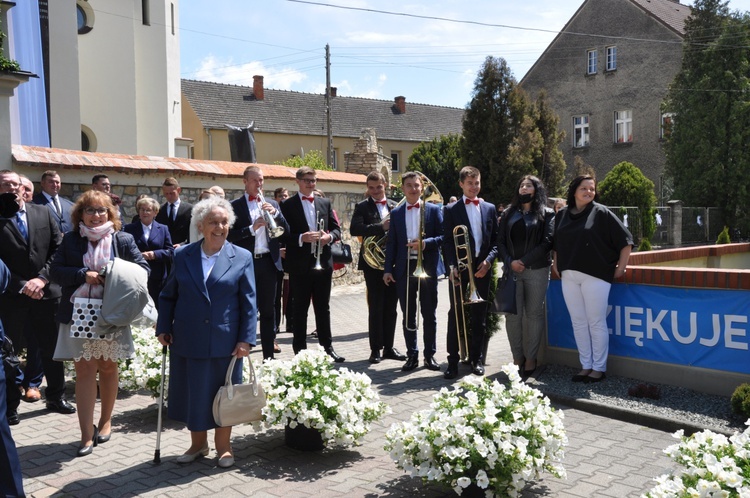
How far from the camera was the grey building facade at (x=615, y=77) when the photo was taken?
36656 mm

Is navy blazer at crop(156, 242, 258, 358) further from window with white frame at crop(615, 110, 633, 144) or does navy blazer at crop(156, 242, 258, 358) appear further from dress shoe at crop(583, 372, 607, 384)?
window with white frame at crop(615, 110, 633, 144)

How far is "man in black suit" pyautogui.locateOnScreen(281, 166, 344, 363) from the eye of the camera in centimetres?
810

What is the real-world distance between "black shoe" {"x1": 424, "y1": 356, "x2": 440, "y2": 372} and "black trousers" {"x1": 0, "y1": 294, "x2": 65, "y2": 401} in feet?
12.2

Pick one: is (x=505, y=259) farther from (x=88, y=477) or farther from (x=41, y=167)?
(x=41, y=167)

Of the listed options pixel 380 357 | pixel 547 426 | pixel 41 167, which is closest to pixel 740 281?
pixel 547 426

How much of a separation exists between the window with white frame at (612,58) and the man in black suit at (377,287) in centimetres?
3332

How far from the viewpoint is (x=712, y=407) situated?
6.14 meters

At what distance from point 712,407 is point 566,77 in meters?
36.8

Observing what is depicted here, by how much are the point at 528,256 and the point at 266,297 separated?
2.69 m

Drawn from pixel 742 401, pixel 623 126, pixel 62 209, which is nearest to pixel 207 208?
pixel 62 209

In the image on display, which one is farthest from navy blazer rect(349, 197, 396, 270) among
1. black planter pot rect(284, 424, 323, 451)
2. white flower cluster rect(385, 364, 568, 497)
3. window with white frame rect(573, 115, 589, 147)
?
window with white frame rect(573, 115, 589, 147)

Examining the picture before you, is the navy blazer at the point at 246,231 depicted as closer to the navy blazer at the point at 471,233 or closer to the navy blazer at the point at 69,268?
the navy blazer at the point at 471,233

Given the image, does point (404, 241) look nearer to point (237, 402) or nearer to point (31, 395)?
point (237, 402)

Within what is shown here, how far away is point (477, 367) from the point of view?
24.9ft
